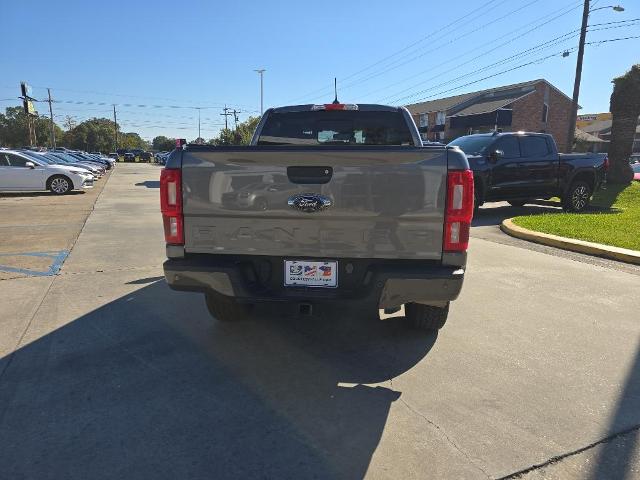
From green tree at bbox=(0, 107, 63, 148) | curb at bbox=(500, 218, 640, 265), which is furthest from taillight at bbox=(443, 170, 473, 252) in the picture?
green tree at bbox=(0, 107, 63, 148)

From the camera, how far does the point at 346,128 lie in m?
5.06

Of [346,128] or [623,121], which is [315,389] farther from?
[623,121]

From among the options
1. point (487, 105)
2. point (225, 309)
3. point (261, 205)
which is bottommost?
point (225, 309)

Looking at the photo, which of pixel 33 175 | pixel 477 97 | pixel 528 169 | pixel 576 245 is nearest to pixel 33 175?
pixel 33 175

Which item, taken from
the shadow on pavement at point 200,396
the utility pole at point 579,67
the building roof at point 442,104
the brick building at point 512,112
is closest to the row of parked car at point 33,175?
the shadow on pavement at point 200,396

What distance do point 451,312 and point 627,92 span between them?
14.9m

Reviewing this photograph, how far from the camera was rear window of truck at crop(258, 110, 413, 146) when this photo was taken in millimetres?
5027

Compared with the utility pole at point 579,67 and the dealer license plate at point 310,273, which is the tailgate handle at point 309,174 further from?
the utility pole at point 579,67

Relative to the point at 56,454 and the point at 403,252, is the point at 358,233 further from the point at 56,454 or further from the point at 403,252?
the point at 56,454

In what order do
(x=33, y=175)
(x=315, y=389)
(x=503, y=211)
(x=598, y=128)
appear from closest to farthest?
(x=315, y=389) < (x=503, y=211) < (x=33, y=175) < (x=598, y=128)

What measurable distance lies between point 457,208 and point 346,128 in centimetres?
242

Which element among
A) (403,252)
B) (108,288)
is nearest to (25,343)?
(108,288)

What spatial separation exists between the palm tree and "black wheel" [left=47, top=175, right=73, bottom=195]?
19752mm

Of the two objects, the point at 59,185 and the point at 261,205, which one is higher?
the point at 261,205
